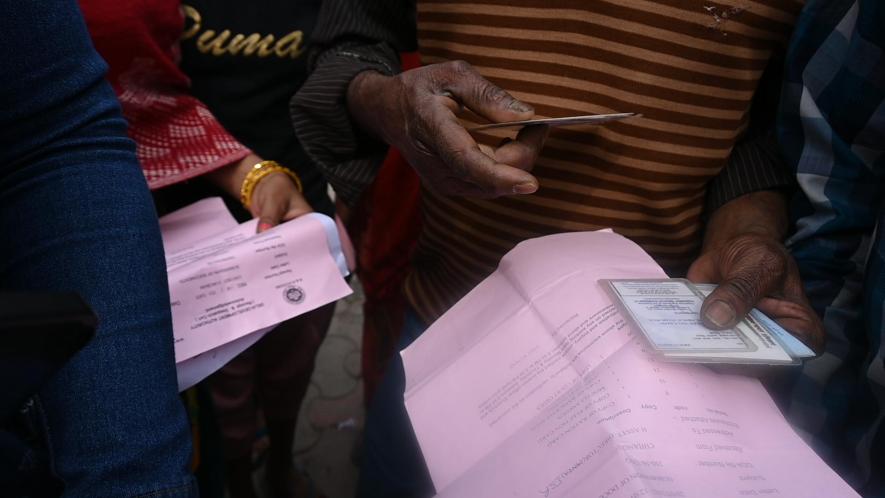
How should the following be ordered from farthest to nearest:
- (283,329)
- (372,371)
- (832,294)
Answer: (372,371)
(283,329)
(832,294)

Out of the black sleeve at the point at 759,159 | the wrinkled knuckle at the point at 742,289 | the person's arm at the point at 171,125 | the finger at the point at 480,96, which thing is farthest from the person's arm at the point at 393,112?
the black sleeve at the point at 759,159

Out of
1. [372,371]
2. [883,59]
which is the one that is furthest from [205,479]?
[883,59]

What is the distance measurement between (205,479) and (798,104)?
3.40 feet

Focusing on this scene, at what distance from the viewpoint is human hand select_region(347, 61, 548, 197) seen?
0.59 meters

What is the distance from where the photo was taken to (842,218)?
66cm

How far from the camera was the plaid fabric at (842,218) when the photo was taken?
0.61 m

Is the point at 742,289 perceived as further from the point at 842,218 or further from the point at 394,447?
the point at 394,447

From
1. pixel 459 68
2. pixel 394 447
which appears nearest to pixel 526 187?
pixel 459 68

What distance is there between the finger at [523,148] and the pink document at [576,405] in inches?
4.0

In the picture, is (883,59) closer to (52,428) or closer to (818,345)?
(818,345)

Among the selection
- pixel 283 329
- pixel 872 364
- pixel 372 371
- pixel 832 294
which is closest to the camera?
pixel 872 364

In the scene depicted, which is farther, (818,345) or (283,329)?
(283,329)

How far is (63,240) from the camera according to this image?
1.73 ft

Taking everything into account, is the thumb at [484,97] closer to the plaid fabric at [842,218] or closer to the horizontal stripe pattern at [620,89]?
the horizontal stripe pattern at [620,89]
